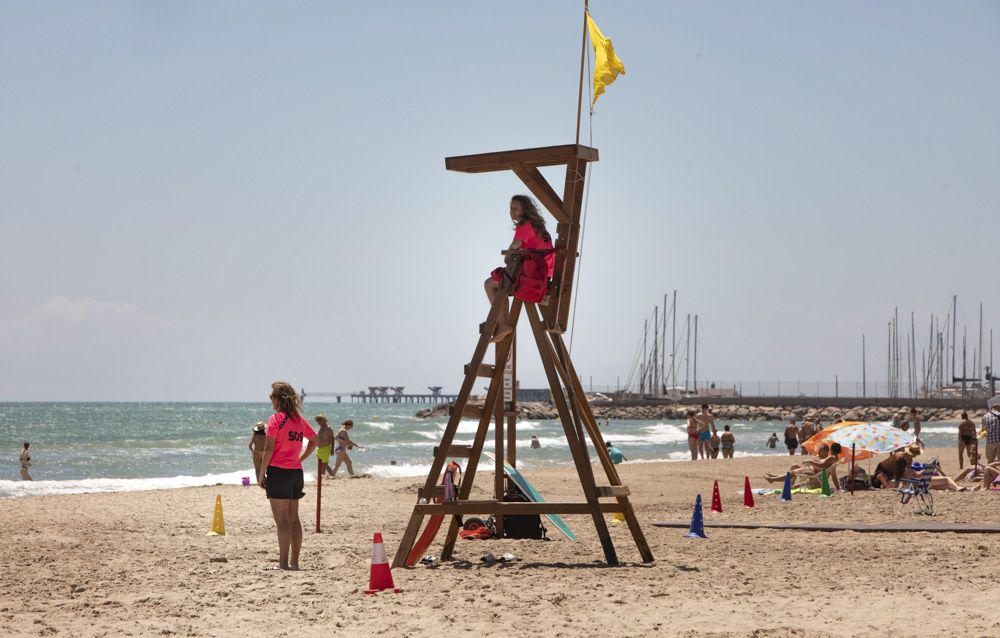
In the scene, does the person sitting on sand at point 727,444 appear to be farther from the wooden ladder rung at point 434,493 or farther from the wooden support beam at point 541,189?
the wooden support beam at point 541,189

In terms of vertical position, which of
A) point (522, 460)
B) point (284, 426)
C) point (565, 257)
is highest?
point (565, 257)

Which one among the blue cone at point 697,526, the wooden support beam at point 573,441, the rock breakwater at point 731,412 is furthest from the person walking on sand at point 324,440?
the rock breakwater at point 731,412

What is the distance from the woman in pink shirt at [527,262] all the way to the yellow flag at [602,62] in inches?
47.0

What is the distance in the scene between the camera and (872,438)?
17.1 meters

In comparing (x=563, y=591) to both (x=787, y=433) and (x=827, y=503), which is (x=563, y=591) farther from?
(x=787, y=433)

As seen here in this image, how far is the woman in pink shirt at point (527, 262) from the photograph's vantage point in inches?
360

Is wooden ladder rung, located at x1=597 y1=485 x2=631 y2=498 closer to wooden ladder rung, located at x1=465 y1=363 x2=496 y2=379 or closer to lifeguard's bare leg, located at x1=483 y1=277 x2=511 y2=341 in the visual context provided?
wooden ladder rung, located at x1=465 y1=363 x2=496 y2=379

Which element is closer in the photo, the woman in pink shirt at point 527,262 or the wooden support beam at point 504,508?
the wooden support beam at point 504,508

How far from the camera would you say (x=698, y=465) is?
27141 mm

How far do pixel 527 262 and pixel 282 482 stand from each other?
274cm

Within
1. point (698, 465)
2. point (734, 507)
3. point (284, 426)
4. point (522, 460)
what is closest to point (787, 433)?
point (698, 465)

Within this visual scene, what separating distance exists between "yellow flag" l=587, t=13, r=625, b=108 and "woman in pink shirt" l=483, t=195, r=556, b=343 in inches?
47.0

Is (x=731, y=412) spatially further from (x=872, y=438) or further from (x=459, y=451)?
(x=459, y=451)

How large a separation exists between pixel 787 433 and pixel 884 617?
26.0 meters
